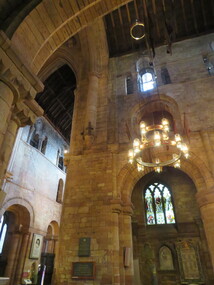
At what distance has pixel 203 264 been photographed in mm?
8758

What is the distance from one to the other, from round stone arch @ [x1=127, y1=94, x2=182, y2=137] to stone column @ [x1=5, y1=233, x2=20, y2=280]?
29.3 ft

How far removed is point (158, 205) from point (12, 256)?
8.25 m

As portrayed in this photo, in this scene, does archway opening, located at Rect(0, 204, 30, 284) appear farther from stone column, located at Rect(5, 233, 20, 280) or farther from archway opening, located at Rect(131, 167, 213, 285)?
archway opening, located at Rect(131, 167, 213, 285)

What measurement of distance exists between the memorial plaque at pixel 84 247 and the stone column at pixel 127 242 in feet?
3.75

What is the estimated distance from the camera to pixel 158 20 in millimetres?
11914

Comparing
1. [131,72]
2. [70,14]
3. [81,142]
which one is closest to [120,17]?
[131,72]

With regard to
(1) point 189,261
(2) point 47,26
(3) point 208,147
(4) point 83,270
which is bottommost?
(4) point 83,270

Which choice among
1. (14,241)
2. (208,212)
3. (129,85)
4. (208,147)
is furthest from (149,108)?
(14,241)

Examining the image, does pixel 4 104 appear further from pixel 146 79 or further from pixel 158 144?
pixel 146 79

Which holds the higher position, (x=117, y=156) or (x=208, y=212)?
(x=117, y=156)

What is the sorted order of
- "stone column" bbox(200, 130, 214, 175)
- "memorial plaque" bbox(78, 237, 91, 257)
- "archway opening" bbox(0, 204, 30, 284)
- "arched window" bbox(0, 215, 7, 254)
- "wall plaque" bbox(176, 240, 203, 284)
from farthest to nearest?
"arched window" bbox(0, 215, 7, 254), "archway opening" bbox(0, 204, 30, 284), "wall plaque" bbox(176, 240, 203, 284), "stone column" bbox(200, 130, 214, 175), "memorial plaque" bbox(78, 237, 91, 257)

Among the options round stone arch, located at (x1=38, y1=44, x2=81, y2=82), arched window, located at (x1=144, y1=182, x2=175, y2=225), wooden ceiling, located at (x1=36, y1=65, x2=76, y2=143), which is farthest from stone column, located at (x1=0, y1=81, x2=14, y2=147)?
wooden ceiling, located at (x1=36, y1=65, x2=76, y2=143)

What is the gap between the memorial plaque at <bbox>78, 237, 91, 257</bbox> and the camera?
22.0 ft

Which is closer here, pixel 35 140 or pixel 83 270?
pixel 83 270
